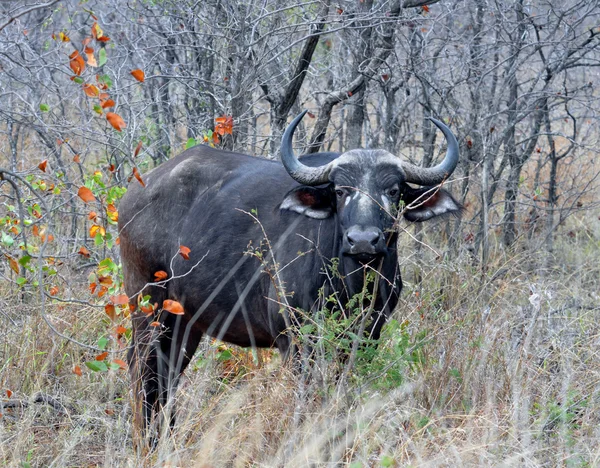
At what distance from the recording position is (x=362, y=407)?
3.12 meters

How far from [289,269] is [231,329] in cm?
56

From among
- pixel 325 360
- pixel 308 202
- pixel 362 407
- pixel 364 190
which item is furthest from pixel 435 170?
pixel 362 407

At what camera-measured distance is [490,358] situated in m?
3.79

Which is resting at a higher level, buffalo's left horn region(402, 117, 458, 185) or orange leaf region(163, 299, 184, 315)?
buffalo's left horn region(402, 117, 458, 185)

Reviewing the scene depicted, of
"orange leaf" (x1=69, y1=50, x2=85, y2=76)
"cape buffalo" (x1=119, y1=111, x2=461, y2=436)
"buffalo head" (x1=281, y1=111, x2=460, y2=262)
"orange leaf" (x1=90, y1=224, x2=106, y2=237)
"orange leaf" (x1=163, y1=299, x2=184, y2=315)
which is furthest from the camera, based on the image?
"orange leaf" (x1=90, y1=224, x2=106, y2=237)

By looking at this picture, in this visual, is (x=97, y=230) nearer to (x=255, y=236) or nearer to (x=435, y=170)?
(x=255, y=236)

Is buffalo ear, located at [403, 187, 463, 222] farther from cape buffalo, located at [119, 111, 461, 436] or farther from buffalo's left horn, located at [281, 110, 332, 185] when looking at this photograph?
buffalo's left horn, located at [281, 110, 332, 185]

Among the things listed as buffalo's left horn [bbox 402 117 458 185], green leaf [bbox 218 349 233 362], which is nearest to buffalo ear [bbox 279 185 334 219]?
buffalo's left horn [bbox 402 117 458 185]

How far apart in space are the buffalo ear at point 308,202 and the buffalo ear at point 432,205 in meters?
0.43

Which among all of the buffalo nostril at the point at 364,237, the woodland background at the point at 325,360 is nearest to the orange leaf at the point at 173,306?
the woodland background at the point at 325,360

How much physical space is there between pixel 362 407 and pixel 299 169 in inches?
54.3

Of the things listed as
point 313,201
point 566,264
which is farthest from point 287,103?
point 566,264

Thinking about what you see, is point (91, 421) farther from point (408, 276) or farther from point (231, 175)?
point (408, 276)

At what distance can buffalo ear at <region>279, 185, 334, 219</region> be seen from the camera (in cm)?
397
